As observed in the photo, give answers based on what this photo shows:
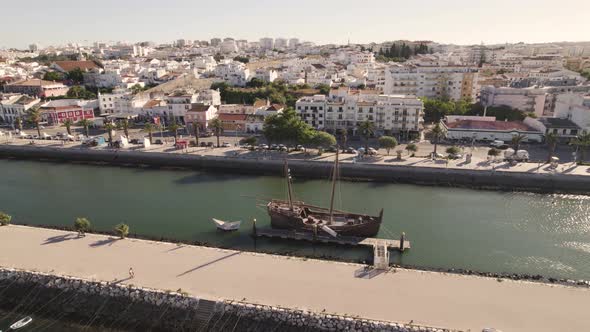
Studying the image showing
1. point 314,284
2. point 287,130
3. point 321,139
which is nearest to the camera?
point 314,284

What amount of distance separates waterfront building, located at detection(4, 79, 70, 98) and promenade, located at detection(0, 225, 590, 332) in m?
71.1

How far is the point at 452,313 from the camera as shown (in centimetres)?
1925

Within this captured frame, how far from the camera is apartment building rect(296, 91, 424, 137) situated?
56719 millimetres

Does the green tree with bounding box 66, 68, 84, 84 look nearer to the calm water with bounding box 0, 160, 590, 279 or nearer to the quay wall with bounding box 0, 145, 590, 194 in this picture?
the quay wall with bounding box 0, 145, 590, 194

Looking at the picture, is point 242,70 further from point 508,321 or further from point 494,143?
point 508,321

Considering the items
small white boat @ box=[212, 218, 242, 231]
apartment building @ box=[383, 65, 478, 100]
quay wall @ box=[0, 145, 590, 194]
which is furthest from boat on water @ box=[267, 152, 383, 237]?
apartment building @ box=[383, 65, 478, 100]

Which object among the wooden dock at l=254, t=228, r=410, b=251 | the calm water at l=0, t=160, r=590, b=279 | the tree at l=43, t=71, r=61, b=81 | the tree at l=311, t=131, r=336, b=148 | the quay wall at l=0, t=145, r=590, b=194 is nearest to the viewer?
the calm water at l=0, t=160, r=590, b=279

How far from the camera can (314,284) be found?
71.2 feet

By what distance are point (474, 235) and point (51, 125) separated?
229 feet

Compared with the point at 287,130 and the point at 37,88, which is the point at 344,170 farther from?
the point at 37,88

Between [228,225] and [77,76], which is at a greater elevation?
[77,76]

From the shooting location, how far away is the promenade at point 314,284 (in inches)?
755

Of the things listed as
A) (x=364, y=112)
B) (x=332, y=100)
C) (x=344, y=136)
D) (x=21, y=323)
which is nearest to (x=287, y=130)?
(x=344, y=136)

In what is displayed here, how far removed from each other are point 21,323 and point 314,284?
613 inches
